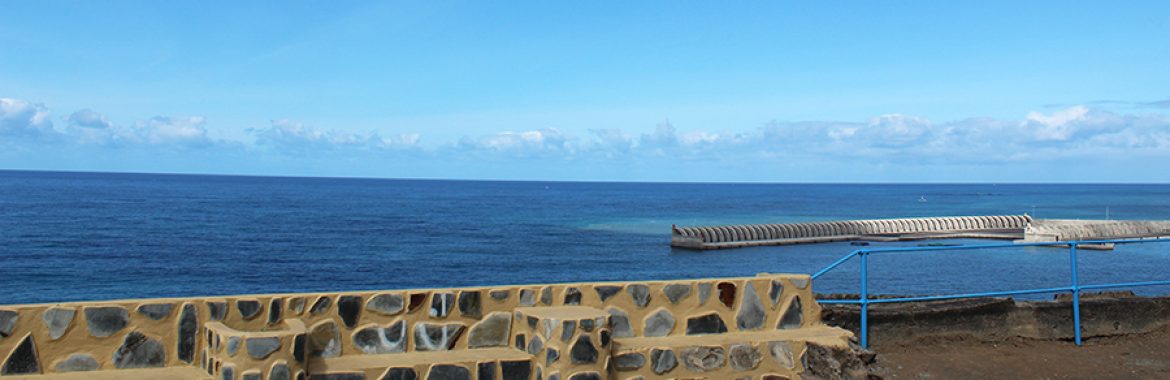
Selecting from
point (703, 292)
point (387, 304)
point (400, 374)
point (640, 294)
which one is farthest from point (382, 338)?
point (703, 292)

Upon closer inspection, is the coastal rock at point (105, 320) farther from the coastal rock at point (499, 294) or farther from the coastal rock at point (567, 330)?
the coastal rock at point (567, 330)

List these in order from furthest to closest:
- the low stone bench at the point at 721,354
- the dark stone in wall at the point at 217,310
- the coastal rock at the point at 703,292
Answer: the coastal rock at the point at 703,292 → the low stone bench at the point at 721,354 → the dark stone in wall at the point at 217,310

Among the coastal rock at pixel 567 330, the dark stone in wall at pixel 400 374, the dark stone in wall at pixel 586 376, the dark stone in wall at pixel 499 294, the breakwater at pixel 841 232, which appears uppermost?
the dark stone in wall at pixel 499 294

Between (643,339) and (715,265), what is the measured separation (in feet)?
141

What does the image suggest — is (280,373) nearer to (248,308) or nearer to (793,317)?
(248,308)

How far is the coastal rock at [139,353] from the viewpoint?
21.5 feet

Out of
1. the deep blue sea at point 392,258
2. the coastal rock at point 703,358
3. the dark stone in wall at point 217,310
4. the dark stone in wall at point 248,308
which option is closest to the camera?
the dark stone in wall at point 217,310

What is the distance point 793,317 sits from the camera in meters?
8.51

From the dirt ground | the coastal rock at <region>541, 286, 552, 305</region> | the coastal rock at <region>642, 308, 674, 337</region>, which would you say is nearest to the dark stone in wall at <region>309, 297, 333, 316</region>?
the coastal rock at <region>541, 286, 552, 305</region>

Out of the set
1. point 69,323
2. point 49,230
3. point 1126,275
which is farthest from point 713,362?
point 49,230

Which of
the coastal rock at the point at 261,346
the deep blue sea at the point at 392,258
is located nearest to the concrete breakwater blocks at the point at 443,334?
the coastal rock at the point at 261,346

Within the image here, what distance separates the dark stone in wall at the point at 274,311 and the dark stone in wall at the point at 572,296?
86.4 inches

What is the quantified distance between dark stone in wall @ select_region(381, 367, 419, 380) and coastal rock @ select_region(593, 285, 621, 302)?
177 centimetres

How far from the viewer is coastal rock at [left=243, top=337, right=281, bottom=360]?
6.01 meters
